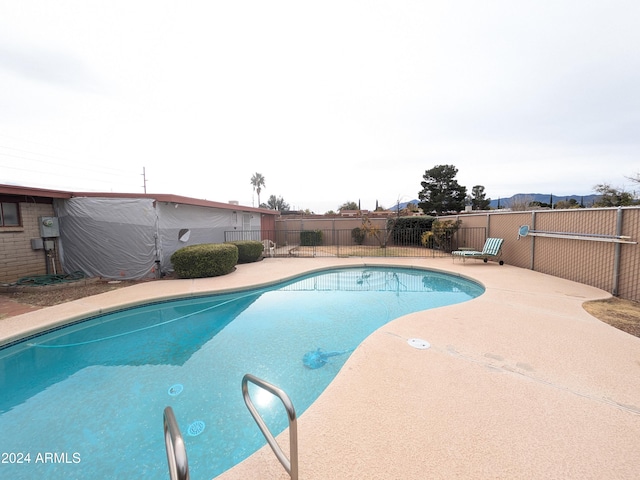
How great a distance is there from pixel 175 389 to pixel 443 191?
39218mm

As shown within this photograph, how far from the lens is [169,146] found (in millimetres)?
15031

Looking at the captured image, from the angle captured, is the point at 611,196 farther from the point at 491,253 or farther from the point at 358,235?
the point at 358,235

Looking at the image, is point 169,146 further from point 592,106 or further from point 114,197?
point 592,106

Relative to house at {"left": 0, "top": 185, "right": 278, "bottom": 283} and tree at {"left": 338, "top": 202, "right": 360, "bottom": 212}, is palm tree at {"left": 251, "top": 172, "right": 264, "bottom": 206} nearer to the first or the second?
tree at {"left": 338, "top": 202, "right": 360, "bottom": 212}

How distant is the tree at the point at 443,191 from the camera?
117 feet

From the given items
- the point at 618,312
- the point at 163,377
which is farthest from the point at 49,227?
the point at 618,312

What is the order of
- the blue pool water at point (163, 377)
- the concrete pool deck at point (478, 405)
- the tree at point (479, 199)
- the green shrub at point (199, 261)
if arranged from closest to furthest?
1. the concrete pool deck at point (478, 405)
2. the blue pool water at point (163, 377)
3. the green shrub at point (199, 261)
4. the tree at point (479, 199)

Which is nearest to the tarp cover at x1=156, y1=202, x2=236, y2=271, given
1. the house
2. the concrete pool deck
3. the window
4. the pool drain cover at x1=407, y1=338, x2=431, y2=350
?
the house

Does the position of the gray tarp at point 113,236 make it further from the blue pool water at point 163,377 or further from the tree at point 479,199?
the tree at point 479,199

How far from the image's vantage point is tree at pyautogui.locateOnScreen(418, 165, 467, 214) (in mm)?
35812

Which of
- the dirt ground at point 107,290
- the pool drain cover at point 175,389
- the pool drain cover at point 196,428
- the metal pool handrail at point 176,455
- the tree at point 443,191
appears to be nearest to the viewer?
the metal pool handrail at point 176,455

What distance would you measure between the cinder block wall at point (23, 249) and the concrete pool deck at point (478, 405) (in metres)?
3.80

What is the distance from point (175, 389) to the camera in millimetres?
3340

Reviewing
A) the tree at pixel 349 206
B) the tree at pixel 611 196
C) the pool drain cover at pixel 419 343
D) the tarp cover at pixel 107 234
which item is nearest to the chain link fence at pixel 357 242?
the tarp cover at pixel 107 234
